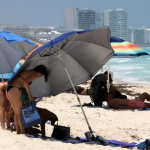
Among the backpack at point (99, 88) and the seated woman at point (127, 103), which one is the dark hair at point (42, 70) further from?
the seated woman at point (127, 103)

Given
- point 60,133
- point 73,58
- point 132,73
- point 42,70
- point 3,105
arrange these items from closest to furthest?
point 60,133
point 42,70
point 3,105
point 73,58
point 132,73

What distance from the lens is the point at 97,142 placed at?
217 inches

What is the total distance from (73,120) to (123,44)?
112 inches

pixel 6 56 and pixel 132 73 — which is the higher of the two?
pixel 6 56

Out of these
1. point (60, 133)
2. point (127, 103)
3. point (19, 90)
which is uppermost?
point (19, 90)

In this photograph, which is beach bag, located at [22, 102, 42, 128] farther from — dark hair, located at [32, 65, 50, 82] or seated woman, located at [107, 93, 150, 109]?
seated woman, located at [107, 93, 150, 109]

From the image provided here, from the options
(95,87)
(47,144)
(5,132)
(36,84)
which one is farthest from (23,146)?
(95,87)

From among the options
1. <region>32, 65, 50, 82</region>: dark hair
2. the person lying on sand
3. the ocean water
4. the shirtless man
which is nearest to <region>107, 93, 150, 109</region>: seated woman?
the person lying on sand

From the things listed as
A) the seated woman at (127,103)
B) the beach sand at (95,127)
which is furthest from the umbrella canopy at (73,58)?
the seated woman at (127,103)

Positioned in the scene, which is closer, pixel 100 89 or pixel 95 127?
pixel 95 127

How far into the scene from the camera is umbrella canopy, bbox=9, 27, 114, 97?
5.88 m

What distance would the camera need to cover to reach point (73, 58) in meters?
6.30

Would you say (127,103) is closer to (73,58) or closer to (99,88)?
(99,88)

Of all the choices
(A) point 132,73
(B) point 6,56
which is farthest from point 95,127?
(A) point 132,73
